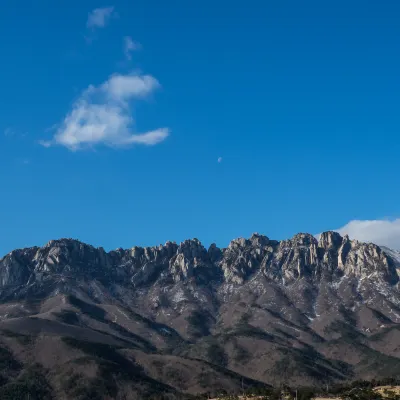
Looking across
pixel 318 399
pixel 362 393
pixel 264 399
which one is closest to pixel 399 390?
pixel 362 393

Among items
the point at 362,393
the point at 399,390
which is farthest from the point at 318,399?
the point at 399,390

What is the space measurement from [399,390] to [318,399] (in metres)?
29.3

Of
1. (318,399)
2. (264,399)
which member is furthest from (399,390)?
(264,399)

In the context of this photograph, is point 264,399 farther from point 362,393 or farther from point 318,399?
point 362,393

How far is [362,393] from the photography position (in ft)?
638

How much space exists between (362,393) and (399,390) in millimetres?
14103

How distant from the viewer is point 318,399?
196 meters

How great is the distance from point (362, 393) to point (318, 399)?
15.5 meters

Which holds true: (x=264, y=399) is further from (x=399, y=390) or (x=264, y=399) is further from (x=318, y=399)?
(x=399, y=390)

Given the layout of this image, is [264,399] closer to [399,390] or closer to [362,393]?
[362,393]

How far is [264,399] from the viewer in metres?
199

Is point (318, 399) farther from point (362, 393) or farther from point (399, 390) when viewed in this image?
point (399, 390)

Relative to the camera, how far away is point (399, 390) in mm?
196750
